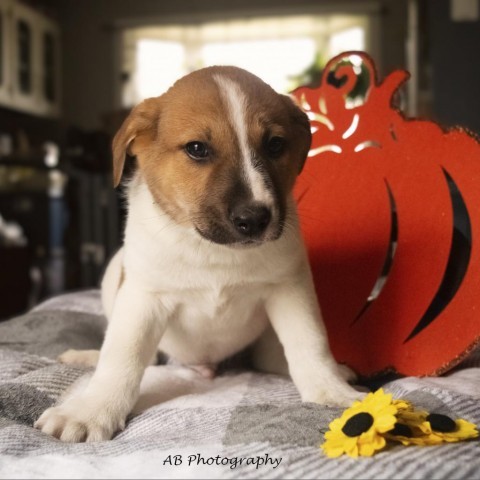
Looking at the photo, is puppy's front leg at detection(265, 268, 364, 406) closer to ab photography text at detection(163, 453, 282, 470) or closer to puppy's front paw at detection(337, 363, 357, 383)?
puppy's front paw at detection(337, 363, 357, 383)

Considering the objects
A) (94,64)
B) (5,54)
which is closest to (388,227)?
(5,54)

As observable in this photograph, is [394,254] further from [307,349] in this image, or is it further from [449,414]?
[449,414]

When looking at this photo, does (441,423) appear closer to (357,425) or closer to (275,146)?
(357,425)

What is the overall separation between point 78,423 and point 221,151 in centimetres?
62

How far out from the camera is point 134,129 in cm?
151

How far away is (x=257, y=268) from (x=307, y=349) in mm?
215

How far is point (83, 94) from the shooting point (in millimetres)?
7973

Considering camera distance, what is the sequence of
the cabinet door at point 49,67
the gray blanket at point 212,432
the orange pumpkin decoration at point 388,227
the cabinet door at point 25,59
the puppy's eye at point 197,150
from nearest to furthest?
the gray blanket at point 212,432, the puppy's eye at point 197,150, the orange pumpkin decoration at point 388,227, the cabinet door at point 25,59, the cabinet door at point 49,67

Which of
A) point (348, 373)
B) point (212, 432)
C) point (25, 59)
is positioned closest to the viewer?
point (212, 432)

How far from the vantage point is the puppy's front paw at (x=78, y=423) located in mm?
1245

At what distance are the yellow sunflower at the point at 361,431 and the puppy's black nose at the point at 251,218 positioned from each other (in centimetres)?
39

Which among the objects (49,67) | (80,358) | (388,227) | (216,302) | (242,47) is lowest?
(80,358)

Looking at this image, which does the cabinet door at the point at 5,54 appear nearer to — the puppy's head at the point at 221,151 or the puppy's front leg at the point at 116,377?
the puppy's head at the point at 221,151

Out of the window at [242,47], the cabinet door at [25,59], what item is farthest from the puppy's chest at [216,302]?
the window at [242,47]
